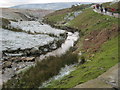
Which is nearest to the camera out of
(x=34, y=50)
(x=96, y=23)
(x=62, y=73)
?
(x=62, y=73)

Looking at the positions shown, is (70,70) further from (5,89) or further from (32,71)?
(5,89)

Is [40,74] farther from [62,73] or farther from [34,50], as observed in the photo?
[34,50]

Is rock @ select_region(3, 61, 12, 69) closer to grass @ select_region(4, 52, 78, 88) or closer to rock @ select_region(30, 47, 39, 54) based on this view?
grass @ select_region(4, 52, 78, 88)

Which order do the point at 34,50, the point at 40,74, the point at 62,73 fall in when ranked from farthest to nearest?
the point at 34,50
the point at 62,73
the point at 40,74

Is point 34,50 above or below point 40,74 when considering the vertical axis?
below

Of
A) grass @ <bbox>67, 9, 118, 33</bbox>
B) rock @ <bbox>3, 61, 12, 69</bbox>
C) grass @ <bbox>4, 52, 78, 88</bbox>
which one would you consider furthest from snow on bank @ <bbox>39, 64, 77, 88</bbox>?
grass @ <bbox>67, 9, 118, 33</bbox>

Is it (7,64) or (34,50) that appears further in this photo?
(34,50)

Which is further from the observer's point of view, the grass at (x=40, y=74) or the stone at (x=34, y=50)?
the stone at (x=34, y=50)

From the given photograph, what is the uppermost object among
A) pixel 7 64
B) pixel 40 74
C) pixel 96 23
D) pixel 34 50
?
pixel 96 23

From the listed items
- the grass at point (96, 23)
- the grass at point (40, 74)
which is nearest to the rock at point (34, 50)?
the grass at point (40, 74)

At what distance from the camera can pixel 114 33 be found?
25547 mm

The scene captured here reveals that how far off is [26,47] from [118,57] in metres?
17.4

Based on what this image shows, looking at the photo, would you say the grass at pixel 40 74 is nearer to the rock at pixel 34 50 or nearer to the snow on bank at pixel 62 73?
the snow on bank at pixel 62 73

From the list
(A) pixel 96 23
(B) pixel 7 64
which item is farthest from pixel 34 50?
(A) pixel 96 23
